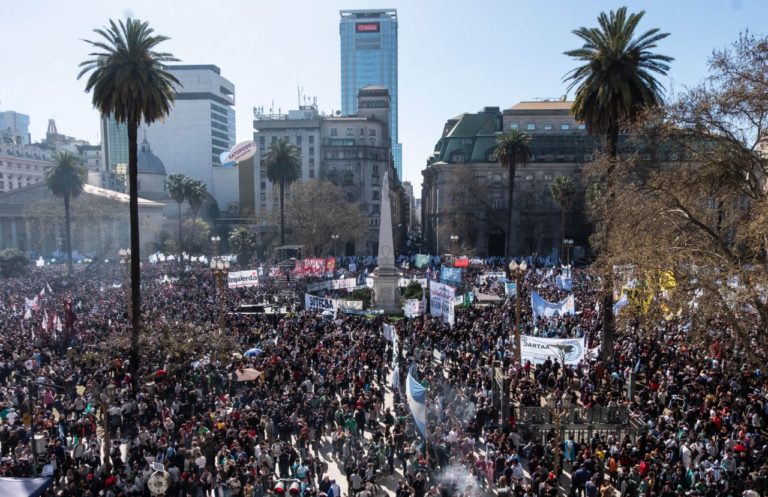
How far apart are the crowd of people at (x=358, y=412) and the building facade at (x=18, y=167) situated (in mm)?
100118

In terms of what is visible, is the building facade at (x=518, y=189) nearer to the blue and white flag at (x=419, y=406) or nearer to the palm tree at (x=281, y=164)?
the palm tree at (x=281, y=164)

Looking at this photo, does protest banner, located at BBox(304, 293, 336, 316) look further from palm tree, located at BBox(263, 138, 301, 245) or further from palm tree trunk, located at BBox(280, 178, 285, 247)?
palm tree, located at BBox(263, 138, 301, 245)

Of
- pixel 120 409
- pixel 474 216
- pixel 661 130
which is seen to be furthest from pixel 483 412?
pixel 474 216

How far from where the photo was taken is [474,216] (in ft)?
270

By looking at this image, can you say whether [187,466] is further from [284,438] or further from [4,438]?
[4,438]

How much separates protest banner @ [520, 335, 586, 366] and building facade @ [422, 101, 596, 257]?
197 feet

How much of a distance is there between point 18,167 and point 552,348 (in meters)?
128

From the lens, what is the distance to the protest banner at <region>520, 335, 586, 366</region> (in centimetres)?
2028

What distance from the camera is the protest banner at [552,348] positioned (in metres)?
20.3

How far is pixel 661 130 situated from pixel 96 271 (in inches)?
2360

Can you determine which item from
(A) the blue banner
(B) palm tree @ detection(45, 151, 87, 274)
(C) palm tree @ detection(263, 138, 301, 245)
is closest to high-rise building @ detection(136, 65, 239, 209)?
(B) palm tree @ detection(45, 151, 87, 274)

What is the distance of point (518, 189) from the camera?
85.0 m

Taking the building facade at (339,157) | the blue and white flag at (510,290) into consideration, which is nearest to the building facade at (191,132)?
the building facade at (339,157)

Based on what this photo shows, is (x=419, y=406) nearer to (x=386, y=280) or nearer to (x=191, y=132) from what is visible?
(x=386, y=280)
